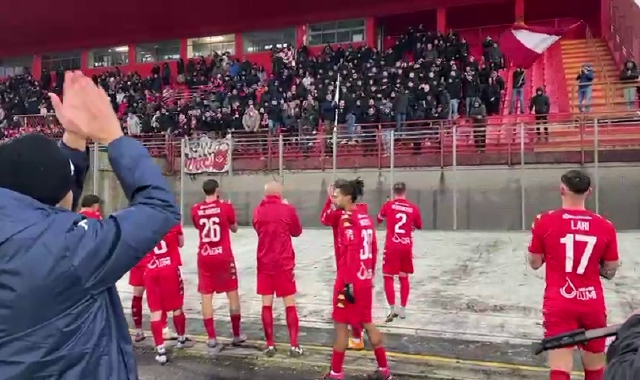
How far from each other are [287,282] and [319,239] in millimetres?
9277

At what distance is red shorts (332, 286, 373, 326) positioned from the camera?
5598 mm

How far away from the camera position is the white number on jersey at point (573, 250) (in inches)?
180

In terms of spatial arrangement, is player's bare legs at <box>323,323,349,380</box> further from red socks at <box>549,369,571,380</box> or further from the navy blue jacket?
the navy blue jacket

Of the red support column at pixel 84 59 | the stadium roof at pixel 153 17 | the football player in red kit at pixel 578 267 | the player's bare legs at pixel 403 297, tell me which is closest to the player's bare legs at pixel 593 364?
the football player in red kit at pixel 578 267

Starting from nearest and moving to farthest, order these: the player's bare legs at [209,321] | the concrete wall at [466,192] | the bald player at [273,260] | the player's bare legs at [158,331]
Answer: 1. the player's bare legs at [158,331]
2. the bald player at [273,260]
3. the player's bare legs at [209,321]
4. the concrete wall at [466,192]

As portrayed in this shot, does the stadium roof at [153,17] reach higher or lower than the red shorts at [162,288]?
higher

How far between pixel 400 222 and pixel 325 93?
44.6 feet

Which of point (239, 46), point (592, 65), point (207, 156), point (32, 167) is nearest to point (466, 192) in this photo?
point (592, 65)

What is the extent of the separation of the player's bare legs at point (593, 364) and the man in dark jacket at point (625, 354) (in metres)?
3.35

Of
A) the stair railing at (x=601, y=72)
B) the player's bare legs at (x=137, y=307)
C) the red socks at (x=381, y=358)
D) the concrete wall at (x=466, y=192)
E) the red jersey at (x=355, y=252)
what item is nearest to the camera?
the red jersey at (x=355, y=252)

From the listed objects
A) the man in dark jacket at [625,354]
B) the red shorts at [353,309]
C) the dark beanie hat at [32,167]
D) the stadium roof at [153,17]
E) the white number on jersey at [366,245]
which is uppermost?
the stadium roof at [153,17]

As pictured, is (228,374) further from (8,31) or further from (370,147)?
(8,31)

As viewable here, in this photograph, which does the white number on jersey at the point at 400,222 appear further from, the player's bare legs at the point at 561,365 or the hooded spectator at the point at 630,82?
the hooded spectator at the point at 630,82

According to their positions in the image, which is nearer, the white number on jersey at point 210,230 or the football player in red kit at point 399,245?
the white number on jersey at point 210,230
